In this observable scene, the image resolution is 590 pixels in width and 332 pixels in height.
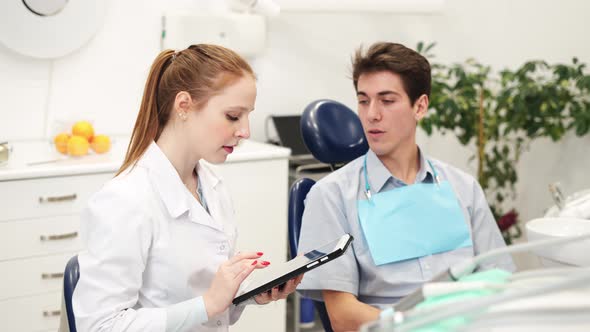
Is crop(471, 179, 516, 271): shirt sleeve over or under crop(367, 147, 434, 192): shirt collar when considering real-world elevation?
under

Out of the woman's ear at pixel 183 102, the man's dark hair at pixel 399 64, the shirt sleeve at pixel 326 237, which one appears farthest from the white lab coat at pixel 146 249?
the man's dark hair at pixel 399 64

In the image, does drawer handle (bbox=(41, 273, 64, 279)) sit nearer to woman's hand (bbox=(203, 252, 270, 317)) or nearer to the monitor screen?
the monitor screen

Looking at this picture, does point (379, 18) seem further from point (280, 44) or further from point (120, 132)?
point (120, 132)

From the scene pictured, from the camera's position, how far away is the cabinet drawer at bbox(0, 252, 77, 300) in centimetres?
236

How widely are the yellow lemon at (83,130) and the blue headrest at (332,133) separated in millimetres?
1109

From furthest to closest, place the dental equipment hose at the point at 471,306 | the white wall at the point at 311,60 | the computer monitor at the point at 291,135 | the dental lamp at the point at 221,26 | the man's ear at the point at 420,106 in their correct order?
the computer monitor at the point at 291,135
the dental lamp at the point at 221,26
the white wall at the point at 311,60
the man's ear at the point at 420,106
the dental equipment hose at the point at 471,306

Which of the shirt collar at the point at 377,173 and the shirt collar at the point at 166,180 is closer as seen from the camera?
the shirt collar at the point at 166,180

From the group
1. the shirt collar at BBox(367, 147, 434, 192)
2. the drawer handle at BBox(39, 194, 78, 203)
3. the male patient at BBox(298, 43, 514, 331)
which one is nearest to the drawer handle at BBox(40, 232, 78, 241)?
A: the drawer handle at BBox(39, 194, 78, 203)

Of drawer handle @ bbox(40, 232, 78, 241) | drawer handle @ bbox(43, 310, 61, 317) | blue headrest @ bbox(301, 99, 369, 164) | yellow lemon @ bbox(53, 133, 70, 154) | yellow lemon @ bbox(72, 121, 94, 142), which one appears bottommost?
drawer handle @ bbox(43, 310, 61, 317)

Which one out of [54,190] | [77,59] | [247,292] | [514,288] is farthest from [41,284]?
[514,288]

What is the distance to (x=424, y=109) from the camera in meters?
1.93

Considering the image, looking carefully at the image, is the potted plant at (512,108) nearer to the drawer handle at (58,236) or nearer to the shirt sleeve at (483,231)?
the shirt sleeve at (483,231)

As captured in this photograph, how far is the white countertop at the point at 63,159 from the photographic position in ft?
7.68

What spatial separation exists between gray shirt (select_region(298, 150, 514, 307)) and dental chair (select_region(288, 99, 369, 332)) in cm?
10
